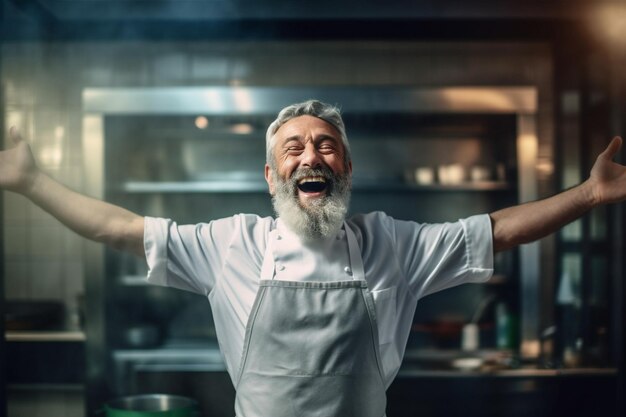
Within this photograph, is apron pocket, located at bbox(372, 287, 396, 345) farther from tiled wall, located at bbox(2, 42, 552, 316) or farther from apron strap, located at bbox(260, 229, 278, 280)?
tiled wall, located at bbox(2, 42, 552, 316)

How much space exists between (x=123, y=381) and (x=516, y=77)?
3.05m

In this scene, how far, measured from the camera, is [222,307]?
1.73 m

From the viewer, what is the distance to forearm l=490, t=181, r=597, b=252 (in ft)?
5.51

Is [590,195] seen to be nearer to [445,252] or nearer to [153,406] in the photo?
[445,252]

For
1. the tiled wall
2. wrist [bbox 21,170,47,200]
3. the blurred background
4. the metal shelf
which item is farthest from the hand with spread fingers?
the metal shelf

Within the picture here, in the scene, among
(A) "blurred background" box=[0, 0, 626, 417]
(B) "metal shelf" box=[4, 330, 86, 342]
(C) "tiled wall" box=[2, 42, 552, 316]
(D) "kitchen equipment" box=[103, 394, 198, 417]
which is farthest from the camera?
(C) "tiled wall" box=[2, 42, 552, 316]

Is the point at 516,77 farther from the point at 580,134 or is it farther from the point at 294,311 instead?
the point at 294,311

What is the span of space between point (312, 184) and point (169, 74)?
9.31 ft

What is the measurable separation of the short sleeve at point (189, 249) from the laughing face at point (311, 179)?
0.52 feet

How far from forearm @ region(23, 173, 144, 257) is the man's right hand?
0.05 feet

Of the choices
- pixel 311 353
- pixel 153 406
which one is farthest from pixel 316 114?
pixel 153 406

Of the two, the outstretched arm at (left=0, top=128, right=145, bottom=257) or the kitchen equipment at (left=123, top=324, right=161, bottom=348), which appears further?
the kitchen equipment at (left=123, top=324, right=161, bottom=348)

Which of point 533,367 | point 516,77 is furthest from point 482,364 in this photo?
point 516,77

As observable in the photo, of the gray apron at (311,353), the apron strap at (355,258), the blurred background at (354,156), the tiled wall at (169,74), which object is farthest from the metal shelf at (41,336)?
the apron strap at (355,258)
